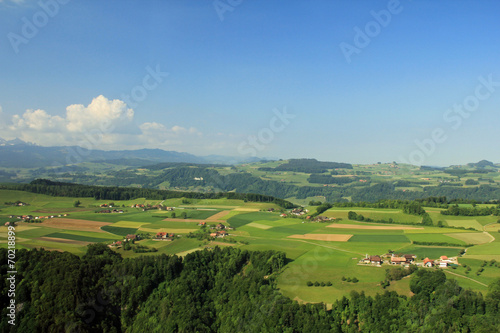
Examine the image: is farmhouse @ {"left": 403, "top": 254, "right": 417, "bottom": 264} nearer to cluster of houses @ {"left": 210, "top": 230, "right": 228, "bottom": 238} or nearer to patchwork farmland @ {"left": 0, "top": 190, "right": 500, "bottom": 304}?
patchwork farmland @ {"left": 0, "top": 190, "right": 500, "bottom": 304}

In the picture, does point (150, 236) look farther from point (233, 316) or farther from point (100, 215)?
point (233, 316)

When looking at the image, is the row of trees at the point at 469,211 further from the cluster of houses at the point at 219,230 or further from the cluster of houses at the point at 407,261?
the cluster of houses at the point at 219,230

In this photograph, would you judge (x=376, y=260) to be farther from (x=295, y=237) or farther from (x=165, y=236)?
(x=165, y=236)

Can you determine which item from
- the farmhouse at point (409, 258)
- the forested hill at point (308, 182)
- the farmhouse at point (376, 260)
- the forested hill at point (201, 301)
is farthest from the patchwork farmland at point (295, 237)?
the forested hill at point (308, 182)

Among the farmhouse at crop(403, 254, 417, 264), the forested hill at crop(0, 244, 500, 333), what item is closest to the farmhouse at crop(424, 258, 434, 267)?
the farmhouse at crop(403, 254, 417, 264)

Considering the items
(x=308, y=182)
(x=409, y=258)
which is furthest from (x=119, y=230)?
(x=308, y=182)

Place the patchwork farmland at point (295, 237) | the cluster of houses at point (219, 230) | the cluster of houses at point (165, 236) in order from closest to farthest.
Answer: the patchwork farmland at point (295, 237), the cluster of houses at point (165, 236), the cluster of houses at point (219, 230)
